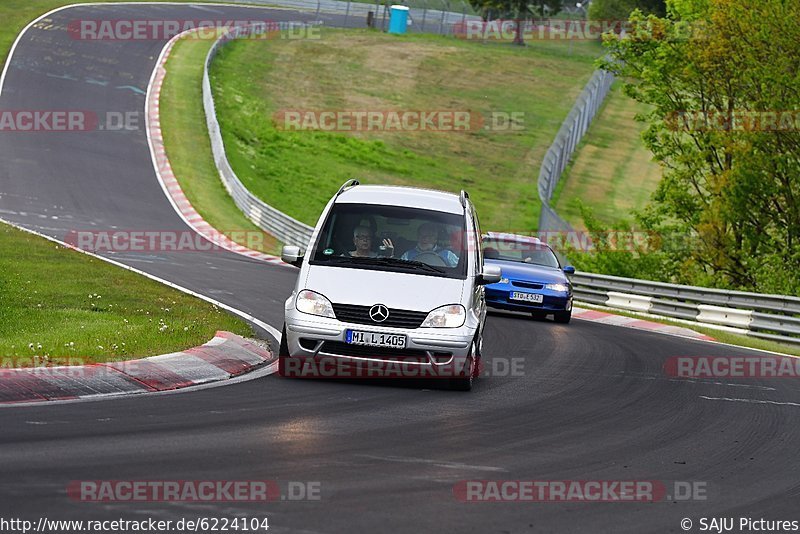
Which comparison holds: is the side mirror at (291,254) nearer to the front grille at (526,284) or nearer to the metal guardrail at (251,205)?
the front grille at (526,284)

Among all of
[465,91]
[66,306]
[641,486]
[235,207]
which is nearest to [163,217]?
[235,207]

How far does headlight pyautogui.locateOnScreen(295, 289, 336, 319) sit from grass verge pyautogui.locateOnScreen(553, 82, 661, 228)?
1247 inches

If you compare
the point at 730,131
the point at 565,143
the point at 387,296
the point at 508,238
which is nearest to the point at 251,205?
the point at 730,131

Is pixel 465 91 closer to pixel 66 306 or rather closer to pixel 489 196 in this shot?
pixel 489 196

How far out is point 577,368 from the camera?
14.1 m

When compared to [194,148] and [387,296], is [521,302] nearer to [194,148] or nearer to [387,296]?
[387,296]

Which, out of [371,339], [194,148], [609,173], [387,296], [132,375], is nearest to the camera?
[132,375]

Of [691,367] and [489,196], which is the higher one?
[691,367]

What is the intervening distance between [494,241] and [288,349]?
10.9m

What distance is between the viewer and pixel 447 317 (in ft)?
37.0

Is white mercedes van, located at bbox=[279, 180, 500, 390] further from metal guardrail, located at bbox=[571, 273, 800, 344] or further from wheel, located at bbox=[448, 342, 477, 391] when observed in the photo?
metal guardrail, located at bbox=[571, 273, 800, 344]

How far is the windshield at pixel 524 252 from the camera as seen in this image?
2152 centimetres

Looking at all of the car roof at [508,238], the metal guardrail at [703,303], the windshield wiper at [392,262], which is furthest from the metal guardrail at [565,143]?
the windshield wiper at [392,262]

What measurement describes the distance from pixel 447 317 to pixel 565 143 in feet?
133
